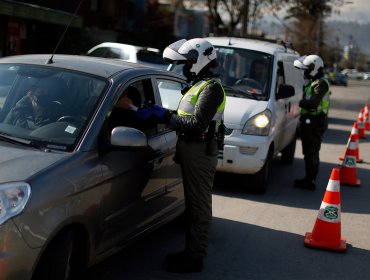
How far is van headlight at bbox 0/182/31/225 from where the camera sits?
11.5 ft

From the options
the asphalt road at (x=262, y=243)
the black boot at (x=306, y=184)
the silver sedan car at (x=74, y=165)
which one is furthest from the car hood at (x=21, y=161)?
the black boot at (x=306, y=184)

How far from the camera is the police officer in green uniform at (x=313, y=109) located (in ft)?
29.6

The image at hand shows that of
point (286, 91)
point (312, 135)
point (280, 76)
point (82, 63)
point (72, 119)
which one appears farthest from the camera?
point (280, 76)

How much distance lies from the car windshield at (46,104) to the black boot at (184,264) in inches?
60.9

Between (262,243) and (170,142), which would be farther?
(262,243)

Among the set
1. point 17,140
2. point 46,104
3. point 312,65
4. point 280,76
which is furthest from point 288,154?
point 17,140

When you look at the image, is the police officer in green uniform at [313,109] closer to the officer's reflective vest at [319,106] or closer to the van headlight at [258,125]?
the officer's reflective vest at [319,106]

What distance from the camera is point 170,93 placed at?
6.32m

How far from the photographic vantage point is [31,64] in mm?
4938

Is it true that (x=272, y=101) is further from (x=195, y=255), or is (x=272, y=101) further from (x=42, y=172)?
(x=42, y=172)

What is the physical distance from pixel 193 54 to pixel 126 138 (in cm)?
113

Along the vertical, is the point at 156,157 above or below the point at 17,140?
below

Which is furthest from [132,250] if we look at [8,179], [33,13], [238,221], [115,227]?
[33,13]

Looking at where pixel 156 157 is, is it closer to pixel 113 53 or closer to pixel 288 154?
pixel 288 154
